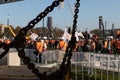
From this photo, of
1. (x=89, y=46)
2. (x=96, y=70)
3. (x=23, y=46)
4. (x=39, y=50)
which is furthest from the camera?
(x=39, y=50)

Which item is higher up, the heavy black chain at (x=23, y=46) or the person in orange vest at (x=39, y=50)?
the heavy black chain at (x=23, y=46)

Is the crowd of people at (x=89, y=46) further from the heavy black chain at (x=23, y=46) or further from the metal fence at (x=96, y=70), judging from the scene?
the heavy black chain at (x=23, y=46)

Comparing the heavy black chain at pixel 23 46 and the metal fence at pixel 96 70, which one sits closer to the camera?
the heavy black chain at pixel 23 46

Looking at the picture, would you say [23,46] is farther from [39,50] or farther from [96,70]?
[39,50]

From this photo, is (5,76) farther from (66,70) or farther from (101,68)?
(101,68)

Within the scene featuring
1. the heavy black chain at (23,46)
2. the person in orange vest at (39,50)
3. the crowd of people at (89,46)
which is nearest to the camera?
the heavy black chain at (23,46)

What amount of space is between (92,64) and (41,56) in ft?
35.5

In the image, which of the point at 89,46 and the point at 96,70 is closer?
the point at 96,70

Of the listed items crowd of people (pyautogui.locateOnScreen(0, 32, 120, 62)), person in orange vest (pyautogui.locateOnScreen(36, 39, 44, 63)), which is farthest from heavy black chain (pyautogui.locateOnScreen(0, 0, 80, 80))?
crowd of people (pyautogui.locateOnScreen(0, 32, 120, 62))

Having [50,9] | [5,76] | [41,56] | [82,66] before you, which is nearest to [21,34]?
[50,9]

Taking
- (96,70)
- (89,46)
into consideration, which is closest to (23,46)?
(96,70)

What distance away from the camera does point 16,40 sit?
5383 mm

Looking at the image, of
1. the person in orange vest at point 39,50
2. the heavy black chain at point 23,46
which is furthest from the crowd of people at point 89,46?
the heavy black chain at point 23,46

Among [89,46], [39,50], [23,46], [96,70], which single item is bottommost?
[96,70]
